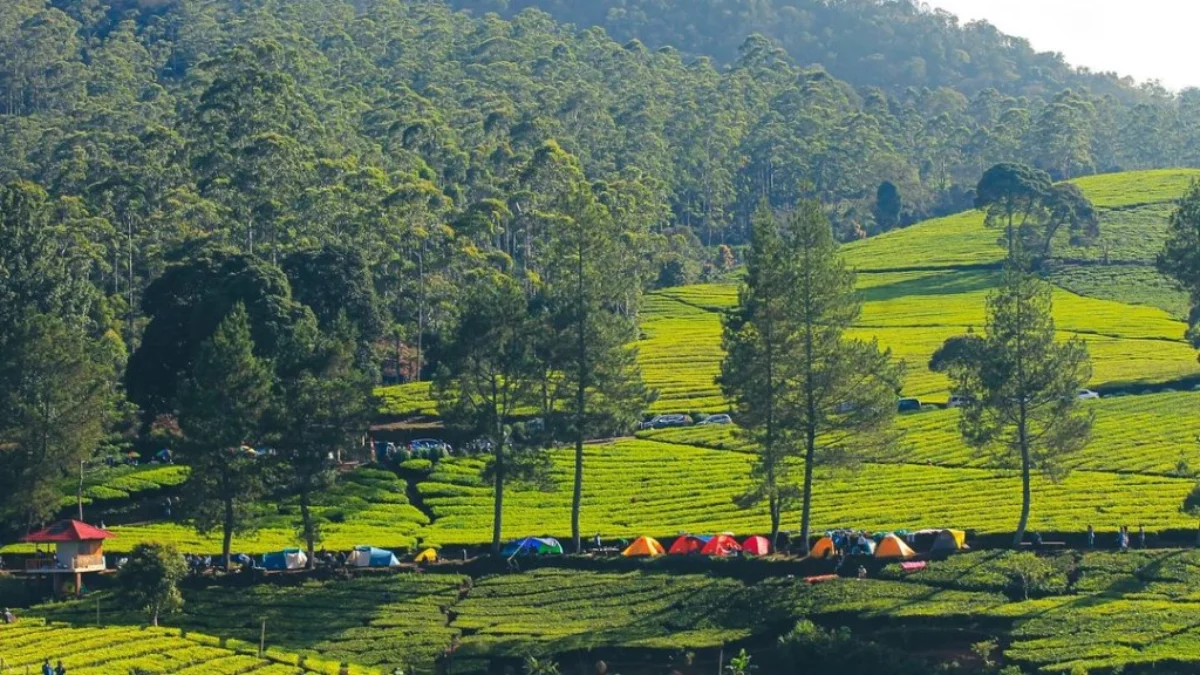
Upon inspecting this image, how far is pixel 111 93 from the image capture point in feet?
646

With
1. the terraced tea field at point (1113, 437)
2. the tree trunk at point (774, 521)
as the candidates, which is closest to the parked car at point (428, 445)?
the terraced tea field at point (1113, 437)

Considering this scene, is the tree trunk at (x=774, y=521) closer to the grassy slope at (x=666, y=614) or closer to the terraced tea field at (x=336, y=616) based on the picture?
the grassy slope at (x=666, y=614)

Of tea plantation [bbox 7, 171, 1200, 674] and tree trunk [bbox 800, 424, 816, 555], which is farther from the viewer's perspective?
tree trunk [bbox 800, 424, 816, 555]

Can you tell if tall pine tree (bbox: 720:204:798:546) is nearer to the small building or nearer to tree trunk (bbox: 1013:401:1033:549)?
tree trunk (bbox: 1013:401:1033:549)

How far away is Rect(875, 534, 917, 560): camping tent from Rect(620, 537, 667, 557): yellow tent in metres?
8.40

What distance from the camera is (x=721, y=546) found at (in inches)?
2832

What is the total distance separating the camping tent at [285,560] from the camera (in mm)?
73625

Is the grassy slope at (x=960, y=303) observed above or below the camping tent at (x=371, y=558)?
above

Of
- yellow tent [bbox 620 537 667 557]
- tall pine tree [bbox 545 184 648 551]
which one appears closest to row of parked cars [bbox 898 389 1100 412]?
tall pine tree [bbox 545 184 648 551]

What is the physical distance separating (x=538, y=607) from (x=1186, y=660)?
22.3 meters

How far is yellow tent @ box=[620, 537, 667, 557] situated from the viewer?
237 ft

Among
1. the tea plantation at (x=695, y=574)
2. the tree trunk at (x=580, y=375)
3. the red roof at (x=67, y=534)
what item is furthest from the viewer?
the tree trunk at (x=580, y=375)

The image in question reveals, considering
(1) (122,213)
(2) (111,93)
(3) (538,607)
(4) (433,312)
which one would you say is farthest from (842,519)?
(2) (111,93)

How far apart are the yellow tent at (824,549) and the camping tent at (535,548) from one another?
985 cm
